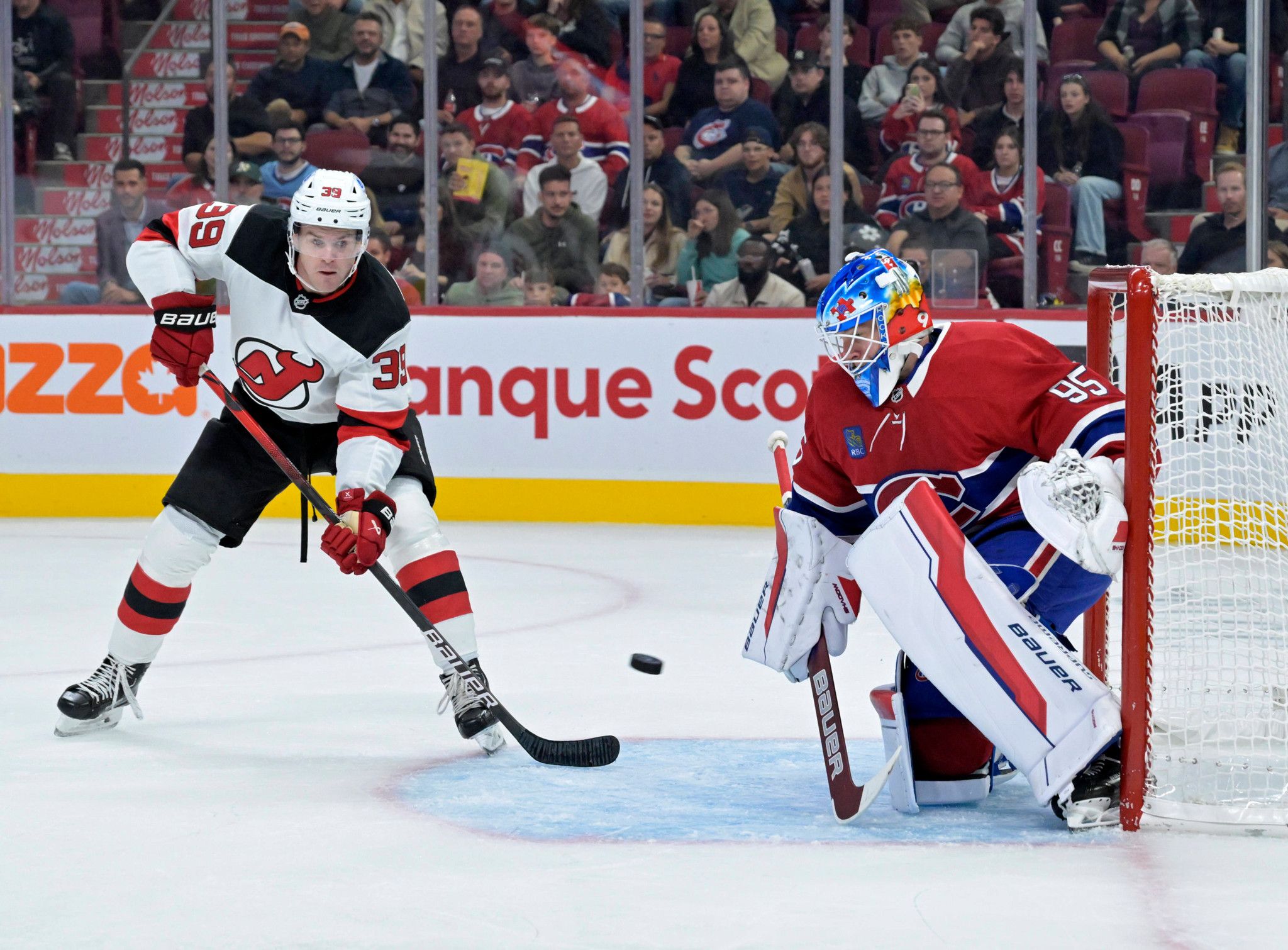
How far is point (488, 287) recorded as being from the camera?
21.5 ft

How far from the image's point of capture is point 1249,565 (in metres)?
3.01

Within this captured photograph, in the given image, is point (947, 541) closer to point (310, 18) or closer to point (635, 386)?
point (635, 386)

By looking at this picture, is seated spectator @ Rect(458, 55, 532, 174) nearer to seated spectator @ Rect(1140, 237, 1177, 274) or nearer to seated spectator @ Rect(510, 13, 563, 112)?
seated spectator @ Rect(510, 13, 563, 112)

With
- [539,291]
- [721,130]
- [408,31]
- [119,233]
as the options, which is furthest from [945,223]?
[119,233]

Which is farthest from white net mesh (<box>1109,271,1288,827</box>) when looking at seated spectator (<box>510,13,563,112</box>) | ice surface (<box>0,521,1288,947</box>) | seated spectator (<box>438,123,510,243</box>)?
seated spectator (<box>510,13,563,112</box>)

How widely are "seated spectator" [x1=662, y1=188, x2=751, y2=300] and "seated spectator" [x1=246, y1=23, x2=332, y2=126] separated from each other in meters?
1.59

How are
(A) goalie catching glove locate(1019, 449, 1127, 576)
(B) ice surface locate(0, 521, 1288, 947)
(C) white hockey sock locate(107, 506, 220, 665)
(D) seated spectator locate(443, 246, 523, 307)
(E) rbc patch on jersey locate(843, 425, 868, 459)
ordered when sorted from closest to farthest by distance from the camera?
(B) ice surface locate(0, 521, 1288, 947) < (A) goalie catching glove locate(1019, 449, 1127, 576) < (E) rbc patch on jersey locate(843, 425, 868, 459) < (C) white hockey sock locate(107, 506, 220, 665) < (D) seated spectator locate(443, 246, 523, 307)

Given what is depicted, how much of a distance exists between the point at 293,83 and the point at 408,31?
521 millimetres

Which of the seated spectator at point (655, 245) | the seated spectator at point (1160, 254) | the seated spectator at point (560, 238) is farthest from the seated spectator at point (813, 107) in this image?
the seated spectator at point (1160, 254)

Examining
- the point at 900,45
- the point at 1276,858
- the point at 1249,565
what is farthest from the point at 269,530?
the point at 1276,858

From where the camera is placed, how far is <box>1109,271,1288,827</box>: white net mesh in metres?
2.49

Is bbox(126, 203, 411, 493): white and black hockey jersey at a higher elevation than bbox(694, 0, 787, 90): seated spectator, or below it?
below

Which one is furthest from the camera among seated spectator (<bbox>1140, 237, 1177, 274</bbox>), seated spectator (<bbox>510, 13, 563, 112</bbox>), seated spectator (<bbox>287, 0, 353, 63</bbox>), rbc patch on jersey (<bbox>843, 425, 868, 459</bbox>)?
seated spectator (<bbox>287, 0, 353, 63</bbox>)

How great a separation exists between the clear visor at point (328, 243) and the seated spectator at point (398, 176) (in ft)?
12.2
